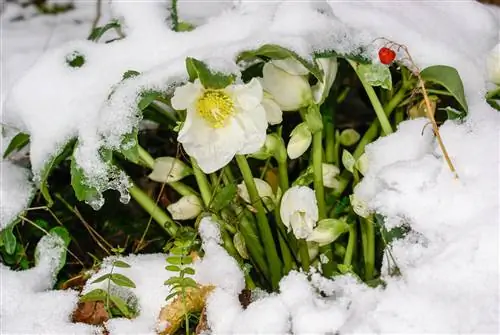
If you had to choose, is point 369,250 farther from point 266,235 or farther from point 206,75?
point 206,75

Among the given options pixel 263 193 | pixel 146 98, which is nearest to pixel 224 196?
pixel 263 193

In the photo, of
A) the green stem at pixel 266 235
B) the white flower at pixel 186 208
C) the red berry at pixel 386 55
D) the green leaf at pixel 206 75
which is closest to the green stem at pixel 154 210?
the white flower at pixel 186 208

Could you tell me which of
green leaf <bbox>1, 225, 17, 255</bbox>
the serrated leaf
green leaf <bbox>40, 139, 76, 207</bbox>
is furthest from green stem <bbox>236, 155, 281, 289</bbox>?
green leaf <bbox>1, 225, 17, 255</bbox>

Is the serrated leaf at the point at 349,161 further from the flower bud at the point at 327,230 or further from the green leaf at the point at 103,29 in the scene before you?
the green leaf at the point at 103,29

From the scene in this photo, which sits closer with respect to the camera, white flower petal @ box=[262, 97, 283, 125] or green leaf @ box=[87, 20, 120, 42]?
white flower petal @ box=[262, 97, 283, 125]

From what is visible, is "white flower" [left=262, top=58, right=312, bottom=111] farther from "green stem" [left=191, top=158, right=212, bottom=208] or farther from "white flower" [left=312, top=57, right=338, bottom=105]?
"green stem" [left=191, top=158, right=212, bottom=208]

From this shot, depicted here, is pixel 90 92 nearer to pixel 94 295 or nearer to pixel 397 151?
pixel 94 295
